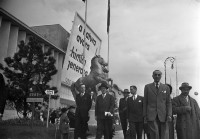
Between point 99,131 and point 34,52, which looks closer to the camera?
point 99,131

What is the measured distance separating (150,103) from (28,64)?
12.5 meters

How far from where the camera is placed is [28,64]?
17.6m

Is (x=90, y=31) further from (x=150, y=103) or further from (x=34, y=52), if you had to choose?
(x=150, y=103)

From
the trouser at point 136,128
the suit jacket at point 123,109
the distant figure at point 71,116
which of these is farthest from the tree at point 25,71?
the trouser at point 136,128

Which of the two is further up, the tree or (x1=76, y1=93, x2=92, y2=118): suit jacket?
the tree

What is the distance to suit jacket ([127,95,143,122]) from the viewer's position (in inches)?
321

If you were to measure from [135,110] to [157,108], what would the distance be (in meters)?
1.95

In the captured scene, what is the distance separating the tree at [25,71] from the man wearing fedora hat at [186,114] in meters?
12.2

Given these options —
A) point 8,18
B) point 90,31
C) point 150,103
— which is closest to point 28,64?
point 90,31

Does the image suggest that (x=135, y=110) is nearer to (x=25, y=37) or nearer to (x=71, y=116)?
(x=71, y=116)

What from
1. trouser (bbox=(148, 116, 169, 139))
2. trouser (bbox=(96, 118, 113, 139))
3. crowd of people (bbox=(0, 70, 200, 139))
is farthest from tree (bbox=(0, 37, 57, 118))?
trouser (bbox=(148, 116, 169, 139))

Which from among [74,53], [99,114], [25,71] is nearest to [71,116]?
[99,114]

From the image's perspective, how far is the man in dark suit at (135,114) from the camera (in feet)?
26.7

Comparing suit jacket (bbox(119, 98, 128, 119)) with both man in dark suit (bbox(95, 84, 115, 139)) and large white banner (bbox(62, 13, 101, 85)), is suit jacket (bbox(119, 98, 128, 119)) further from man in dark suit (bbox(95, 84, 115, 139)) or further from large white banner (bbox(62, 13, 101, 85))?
large white banner (bbox(62, 13, 101, 85))
